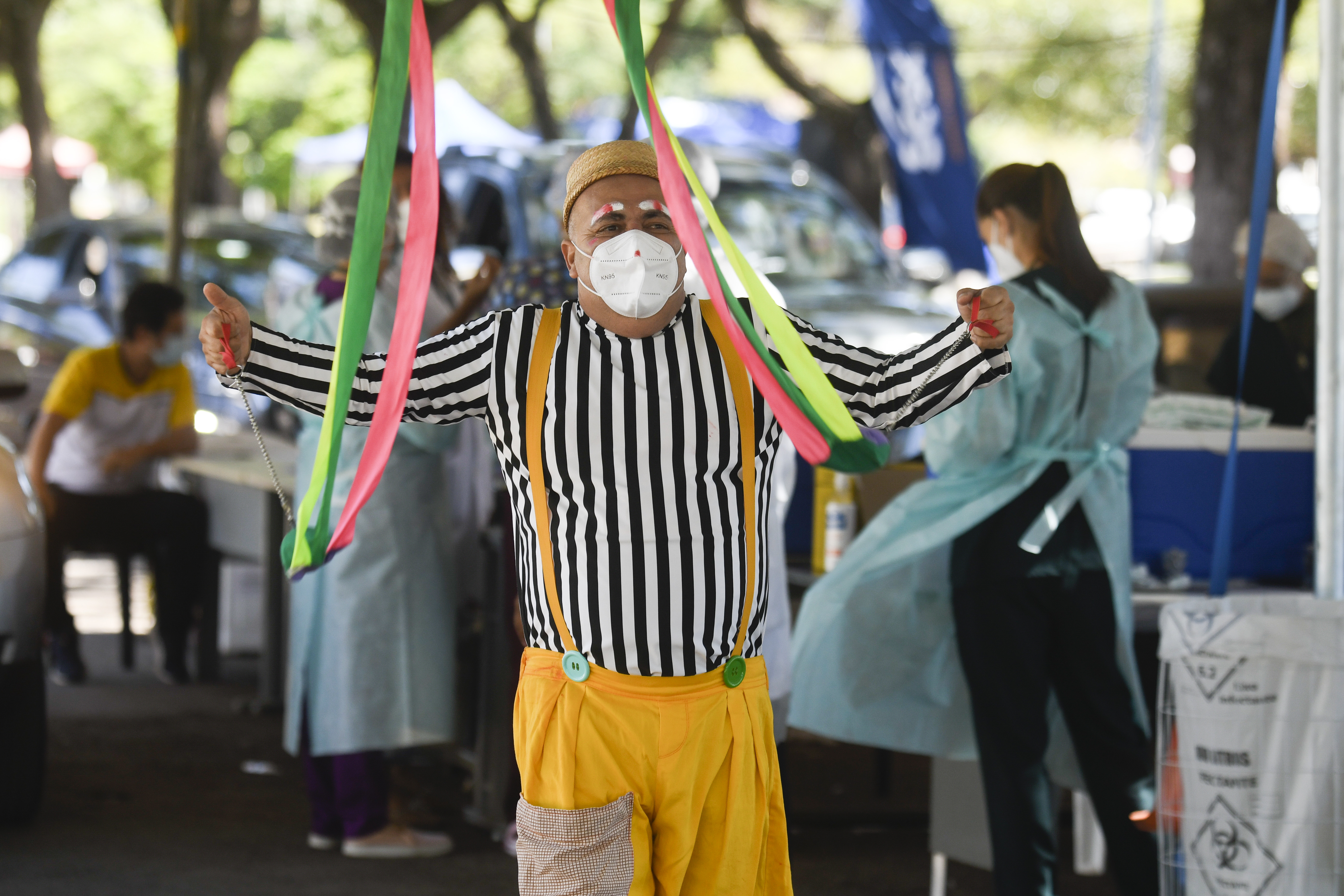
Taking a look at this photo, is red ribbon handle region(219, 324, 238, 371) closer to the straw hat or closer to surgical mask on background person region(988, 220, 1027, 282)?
Result: the straw hat

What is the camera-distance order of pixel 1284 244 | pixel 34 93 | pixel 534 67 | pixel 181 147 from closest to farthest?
pixel 1284 244, pixel 181 147, pixel 534 67, pixel 34 93

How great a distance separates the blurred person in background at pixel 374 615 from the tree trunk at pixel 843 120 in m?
11.6

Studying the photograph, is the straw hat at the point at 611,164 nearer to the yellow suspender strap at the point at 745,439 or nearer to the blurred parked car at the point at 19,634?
the yellow suspender strap at the point at 745,439

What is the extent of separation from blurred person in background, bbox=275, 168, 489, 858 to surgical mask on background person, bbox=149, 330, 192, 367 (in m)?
2.60

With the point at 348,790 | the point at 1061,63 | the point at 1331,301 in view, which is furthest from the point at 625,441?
the point at 1061,63

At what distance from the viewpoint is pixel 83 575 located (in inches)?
425

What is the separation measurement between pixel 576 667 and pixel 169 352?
17.7ft

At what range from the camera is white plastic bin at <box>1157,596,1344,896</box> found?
12.2 feet

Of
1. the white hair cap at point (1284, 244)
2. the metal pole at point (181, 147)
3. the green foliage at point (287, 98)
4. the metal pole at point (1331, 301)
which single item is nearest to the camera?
the metal pole at point (1331, 301)

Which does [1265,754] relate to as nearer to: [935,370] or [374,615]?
[935,370]

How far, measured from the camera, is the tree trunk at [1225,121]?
1105cm

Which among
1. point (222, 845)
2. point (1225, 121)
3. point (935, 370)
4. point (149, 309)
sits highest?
point (1225, 121)

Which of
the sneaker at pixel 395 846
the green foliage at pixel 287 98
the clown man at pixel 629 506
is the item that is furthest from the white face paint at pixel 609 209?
the green foliage at pixel 287 98

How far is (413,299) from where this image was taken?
2572 mm
